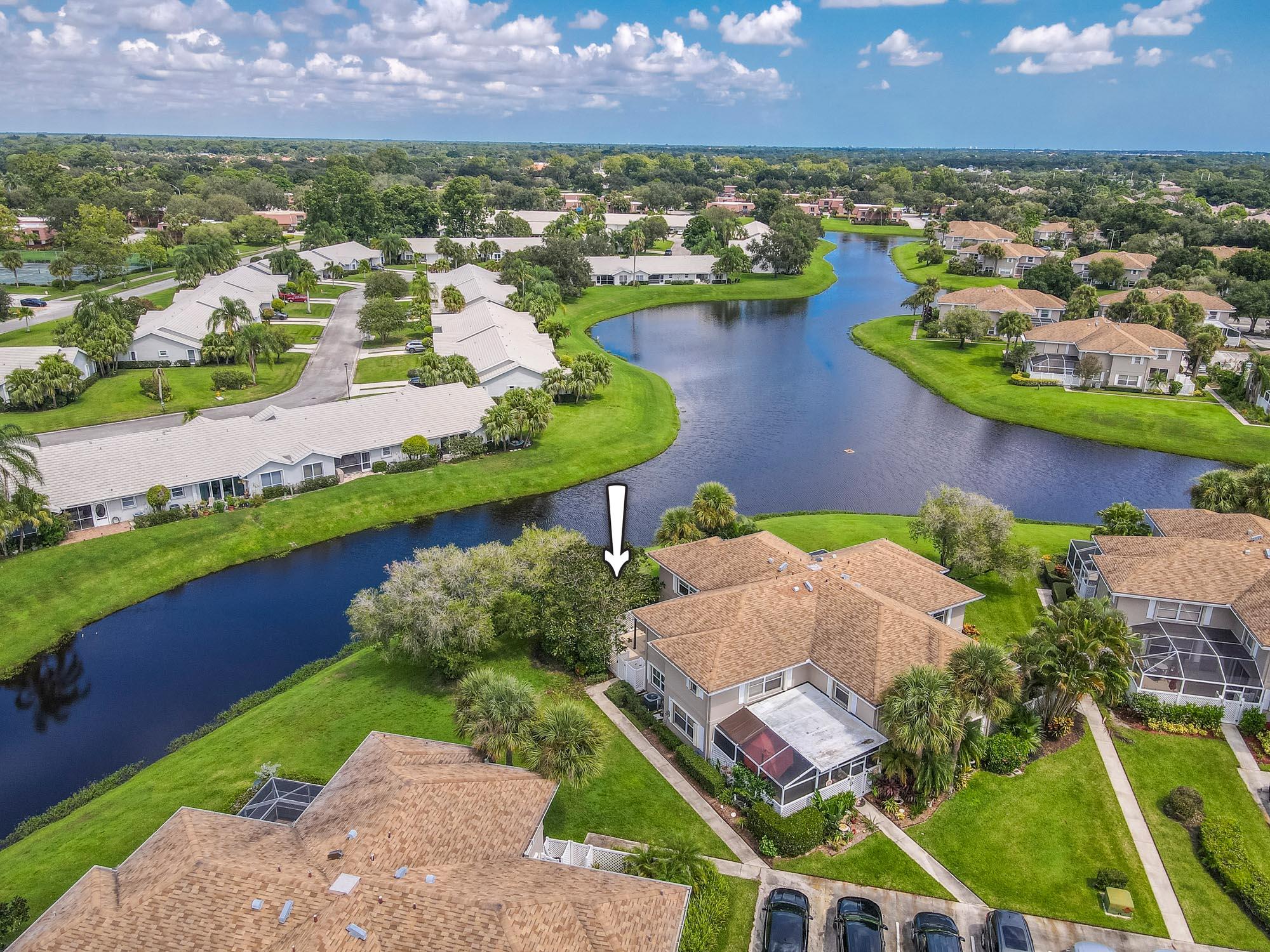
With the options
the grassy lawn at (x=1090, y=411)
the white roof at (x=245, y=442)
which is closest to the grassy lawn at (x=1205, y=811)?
the grassy lawn at (x=1090, y=411)

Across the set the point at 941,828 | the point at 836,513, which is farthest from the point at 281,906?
the point at 836,513

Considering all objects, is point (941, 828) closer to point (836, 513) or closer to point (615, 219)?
point (836, 513)

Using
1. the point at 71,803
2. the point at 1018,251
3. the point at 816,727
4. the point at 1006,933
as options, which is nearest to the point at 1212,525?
the point at 816,727

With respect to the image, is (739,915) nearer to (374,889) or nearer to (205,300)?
(374,889)

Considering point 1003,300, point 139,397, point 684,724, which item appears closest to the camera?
point 684,724

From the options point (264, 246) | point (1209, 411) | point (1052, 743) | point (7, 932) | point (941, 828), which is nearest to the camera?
point (7, 932)

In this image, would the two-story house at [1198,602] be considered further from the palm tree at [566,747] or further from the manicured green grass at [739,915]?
the palm tree at [566,747]

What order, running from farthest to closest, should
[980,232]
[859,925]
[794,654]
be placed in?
[980,232] → [794,654] → [859,925]

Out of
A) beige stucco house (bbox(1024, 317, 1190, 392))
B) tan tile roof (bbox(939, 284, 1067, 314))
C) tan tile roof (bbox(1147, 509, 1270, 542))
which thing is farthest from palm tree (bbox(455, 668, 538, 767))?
tan tile roof (bbox(939, 284, 1067, 314))
